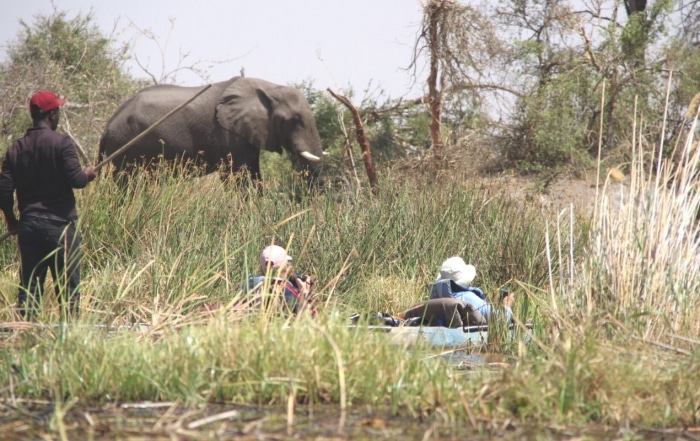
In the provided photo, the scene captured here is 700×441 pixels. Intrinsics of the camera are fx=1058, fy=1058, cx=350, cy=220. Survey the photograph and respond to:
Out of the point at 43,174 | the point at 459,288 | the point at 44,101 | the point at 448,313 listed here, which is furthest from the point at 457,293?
the point at 44,101

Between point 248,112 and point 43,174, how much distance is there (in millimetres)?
8287

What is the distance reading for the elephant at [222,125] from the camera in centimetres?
1411

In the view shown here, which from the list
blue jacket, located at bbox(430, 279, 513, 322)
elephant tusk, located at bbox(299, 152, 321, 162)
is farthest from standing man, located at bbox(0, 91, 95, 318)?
elephant tusk, located at bbox(299, 152, 321, 162)

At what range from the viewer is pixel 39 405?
14.7 ft

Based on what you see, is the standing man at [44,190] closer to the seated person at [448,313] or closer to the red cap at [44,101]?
the red cap at [44,101]

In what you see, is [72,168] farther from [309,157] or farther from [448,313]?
[309,157]

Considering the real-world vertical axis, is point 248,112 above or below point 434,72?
below

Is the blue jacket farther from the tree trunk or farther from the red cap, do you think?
the tree trunk

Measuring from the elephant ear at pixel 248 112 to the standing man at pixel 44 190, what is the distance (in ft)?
26.2

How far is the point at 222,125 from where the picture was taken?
14.6 meters

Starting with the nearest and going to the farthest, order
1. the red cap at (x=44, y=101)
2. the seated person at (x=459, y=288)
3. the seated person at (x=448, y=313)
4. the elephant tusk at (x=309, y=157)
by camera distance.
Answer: the red cap at (x=44, y=101)
the seated person at (x=448, y=313)
the seated person at (x=459, y=288)
the elephant tusk at (x=309, y=157)

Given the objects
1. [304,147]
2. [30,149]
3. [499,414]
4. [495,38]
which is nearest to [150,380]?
[499,414]

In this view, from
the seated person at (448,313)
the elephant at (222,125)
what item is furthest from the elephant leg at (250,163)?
the seated person at (448,313)

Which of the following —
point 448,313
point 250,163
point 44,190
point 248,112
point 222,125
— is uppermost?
point 248,112
